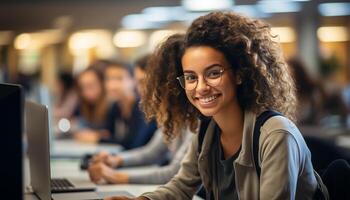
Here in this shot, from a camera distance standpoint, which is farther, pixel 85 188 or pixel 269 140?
pixel 85 188

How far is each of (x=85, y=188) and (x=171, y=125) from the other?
52 centimetres

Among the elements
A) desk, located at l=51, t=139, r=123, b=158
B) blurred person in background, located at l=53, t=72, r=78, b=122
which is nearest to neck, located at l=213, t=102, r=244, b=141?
desk, located at l=51, t=139, r=123, b=158

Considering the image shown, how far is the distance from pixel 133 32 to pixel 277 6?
3.56m

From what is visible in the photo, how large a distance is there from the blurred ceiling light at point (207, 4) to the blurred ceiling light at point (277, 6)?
52 cm

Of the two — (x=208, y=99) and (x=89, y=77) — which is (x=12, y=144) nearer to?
(x=208, y=99)

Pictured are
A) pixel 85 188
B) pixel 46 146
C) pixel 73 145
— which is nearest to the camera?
pixel 46 146

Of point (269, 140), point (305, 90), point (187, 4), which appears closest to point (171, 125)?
point (269, 140)

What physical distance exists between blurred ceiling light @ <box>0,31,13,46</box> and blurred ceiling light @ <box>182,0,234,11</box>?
16.3ft

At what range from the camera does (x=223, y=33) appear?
2.07 metres

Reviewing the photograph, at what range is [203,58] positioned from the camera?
81.4 inches

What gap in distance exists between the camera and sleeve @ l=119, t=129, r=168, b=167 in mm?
3536

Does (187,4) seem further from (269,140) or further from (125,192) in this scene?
(269,140)

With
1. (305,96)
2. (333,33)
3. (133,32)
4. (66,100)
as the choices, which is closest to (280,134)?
(305,96)

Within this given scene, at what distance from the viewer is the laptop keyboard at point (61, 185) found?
2594 mm
